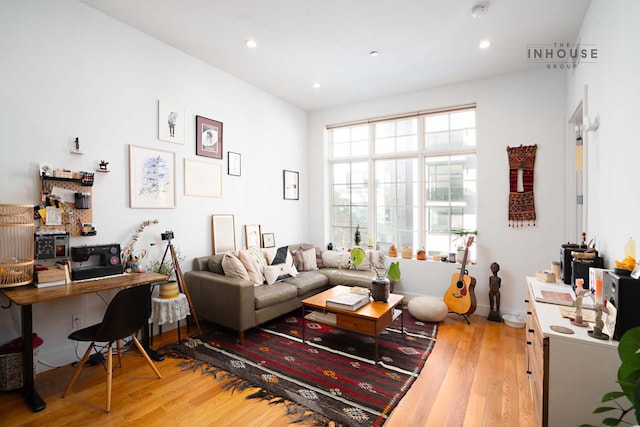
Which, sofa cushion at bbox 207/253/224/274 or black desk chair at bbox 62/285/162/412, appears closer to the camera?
black desk chair at bbox 62/285/162/412

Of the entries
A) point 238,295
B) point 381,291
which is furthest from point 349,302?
point 238,295

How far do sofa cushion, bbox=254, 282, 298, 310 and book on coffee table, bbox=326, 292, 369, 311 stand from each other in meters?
0.71

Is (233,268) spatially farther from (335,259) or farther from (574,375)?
(574,375)

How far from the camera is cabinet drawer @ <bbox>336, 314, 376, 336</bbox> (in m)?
2.71

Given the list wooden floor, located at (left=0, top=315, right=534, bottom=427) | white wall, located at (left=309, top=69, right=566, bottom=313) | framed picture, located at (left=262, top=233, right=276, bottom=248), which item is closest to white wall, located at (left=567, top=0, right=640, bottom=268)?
white wall, located at (left=309, top=69, right=566, bottom=313)

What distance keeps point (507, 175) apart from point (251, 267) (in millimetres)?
3413

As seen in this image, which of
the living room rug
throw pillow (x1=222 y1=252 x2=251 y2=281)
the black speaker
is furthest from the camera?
throw pillow (x1=222 y1=252 x2=251 y2=281)

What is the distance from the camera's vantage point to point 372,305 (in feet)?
9.82

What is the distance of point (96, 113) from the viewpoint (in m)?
2.76

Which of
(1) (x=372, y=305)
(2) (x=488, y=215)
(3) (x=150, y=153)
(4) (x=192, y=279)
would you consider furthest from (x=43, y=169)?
(2) (x=488, y=215)

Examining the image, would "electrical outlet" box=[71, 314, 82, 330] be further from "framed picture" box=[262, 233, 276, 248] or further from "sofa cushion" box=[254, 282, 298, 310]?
"framed picture" box=[262, 233, 276, 248]

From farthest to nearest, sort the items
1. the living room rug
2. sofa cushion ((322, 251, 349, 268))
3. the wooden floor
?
1. sofa cushion ((322, 251, 349, 268))
2. the living room rug
3. the wooden floor

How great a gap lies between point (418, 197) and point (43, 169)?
4.26 meters

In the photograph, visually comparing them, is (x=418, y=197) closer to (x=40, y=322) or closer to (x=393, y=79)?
(x=393, y=79)
